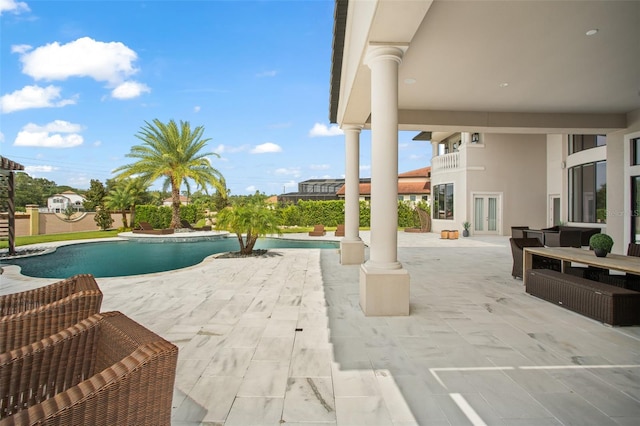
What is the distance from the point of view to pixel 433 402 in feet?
8.55

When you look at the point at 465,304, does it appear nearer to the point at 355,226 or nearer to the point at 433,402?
the point at 433,402

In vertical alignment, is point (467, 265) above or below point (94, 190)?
below

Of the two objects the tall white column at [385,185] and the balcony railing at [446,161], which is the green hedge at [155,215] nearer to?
the balcony railing at [446,161]

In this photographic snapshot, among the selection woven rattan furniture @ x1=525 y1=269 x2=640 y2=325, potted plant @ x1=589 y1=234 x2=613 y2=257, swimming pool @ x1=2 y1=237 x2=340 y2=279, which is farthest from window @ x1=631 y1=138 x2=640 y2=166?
swimming pool @ x1=2 y1=237 x2=340 y2=279

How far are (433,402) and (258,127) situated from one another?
69.5 m

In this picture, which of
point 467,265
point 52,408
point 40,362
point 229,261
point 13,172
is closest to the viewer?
point 52,408

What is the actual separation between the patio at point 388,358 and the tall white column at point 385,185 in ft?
0.99

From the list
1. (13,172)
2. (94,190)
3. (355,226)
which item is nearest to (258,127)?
(94,190)

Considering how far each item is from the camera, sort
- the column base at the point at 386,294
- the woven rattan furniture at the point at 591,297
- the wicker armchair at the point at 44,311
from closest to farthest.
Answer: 1. the wicker armchair at the point at 44,311
2. the woven rattan furniture at the point at 591,297
3. the column base at the point at 386,294

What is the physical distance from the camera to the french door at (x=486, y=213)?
715 inches

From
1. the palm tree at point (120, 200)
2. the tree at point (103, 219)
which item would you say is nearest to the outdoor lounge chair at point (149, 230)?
the palm tree at point (120, 200)

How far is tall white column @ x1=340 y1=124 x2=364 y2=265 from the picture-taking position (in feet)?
30.0

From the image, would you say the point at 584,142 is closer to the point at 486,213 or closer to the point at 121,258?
the point at 486,213

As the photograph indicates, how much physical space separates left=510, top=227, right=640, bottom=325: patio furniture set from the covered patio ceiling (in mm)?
3338
